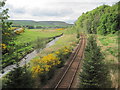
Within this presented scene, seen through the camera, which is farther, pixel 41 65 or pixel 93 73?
pixel 41 65

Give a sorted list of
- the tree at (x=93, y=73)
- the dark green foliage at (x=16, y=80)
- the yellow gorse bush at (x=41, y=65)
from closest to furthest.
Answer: the dark green foliage at (x=16, y=80), the tree at (x=93, y=73), the yellow gorse bush at (x=41, y=65)

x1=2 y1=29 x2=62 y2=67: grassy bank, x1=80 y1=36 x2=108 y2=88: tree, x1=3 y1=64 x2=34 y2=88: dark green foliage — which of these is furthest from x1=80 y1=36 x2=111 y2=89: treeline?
x1=2 y1=29 x2=62 y2=67: grassy bank

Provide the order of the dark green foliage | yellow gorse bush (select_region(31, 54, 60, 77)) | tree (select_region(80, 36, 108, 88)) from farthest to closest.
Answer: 1. yellow gorse bush (select_region(31, 54, 60, 77))
2. tree (select_region(80, 36, 108, 88))
3. the dark green foliage

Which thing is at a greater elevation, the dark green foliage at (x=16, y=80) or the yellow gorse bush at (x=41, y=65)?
the dark green foliage at (x=16, y=80)

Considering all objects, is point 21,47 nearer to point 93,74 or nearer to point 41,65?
point 41,65

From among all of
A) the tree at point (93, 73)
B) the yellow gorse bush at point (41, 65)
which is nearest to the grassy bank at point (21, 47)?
the yellow gorse bush at point (41, 65)

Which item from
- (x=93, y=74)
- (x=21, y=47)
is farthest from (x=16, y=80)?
(x=21, y=47)

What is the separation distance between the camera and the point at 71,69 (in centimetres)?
1920

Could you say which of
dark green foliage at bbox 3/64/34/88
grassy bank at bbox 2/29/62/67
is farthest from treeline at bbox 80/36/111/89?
grassy bank at bbox 2/29/62/67

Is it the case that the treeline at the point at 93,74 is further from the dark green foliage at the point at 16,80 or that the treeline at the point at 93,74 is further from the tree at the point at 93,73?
the dark green foliage at the point at 16,80

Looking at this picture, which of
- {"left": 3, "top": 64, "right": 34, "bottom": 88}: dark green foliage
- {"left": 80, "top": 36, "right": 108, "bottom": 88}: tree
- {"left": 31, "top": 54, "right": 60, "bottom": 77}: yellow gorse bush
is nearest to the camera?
{"left": 3, "top": 64, "right": 34, "bottom": 88}: dark green foliage

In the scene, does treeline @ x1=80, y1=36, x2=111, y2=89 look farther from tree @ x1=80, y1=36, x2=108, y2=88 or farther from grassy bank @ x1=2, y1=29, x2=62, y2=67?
grassy bank @ x1=2, y1=29, x2=62, y2=67

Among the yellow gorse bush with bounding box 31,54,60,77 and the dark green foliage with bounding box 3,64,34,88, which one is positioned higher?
the dark green foliage with bounding box 3,64,34,88

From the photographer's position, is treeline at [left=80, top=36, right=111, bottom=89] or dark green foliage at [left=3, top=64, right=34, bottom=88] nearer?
dark green foliage at [left=3, top=64, right=34, bottom=88]
